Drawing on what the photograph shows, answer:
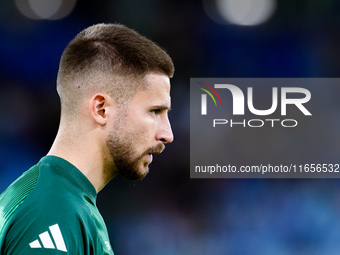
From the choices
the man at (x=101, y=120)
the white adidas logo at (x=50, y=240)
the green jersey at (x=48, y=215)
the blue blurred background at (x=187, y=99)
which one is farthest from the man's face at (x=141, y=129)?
the blue blurred background at (x=187, y=99)

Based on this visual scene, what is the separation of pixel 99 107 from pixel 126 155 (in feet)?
0.56

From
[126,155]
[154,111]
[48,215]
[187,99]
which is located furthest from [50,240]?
[187,99]

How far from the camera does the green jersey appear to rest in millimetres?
762

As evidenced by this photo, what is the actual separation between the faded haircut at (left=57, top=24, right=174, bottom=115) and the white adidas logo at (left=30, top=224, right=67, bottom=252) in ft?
1.34

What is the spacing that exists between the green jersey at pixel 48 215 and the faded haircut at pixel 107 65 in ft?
0.78

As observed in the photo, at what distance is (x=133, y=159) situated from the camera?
3.69 feet

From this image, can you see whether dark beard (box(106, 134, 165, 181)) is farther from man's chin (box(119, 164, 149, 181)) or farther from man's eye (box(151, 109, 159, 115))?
man's eye (box(151, 109, 159, 115))

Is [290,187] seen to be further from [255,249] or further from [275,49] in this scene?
[275,49]

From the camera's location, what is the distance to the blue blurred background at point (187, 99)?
424 centimetres

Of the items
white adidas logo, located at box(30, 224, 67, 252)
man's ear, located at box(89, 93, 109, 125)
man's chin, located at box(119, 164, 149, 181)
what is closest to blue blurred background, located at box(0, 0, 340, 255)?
man's chin, located at box(119, 164, 149, 181)

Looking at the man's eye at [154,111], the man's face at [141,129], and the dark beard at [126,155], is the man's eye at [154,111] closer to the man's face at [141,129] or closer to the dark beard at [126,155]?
the man's face at [141,129]

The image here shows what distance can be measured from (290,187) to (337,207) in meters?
0.63

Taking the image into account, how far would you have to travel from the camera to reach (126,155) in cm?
111

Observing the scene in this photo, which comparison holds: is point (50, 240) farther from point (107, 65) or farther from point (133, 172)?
point (107, 65)
